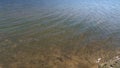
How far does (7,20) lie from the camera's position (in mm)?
19125

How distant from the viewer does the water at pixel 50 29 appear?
14366 millimetres

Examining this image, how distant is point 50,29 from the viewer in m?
17.4

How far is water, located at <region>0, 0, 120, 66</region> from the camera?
47.1 ft

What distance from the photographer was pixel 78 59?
12641mm

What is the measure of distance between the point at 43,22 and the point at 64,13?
4.87m

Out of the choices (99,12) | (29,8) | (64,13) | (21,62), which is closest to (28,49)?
(21,62)

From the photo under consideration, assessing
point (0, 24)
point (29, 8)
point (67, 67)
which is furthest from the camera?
point (29, 8)

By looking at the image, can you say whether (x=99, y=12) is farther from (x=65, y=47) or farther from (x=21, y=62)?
(x=21, y=62)

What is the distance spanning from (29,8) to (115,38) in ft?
41.6

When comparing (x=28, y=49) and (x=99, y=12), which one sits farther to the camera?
(x=99, y=12)

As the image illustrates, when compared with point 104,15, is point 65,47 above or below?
above

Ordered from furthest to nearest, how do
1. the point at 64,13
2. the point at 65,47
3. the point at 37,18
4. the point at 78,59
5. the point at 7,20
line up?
the point at 64,13
the point at 37,18
the point at 7,20
the point at 65,47
the point at 78,59

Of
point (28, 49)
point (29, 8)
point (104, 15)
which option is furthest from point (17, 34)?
point (104, 15)

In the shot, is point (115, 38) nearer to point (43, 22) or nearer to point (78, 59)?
point (78, 59)
